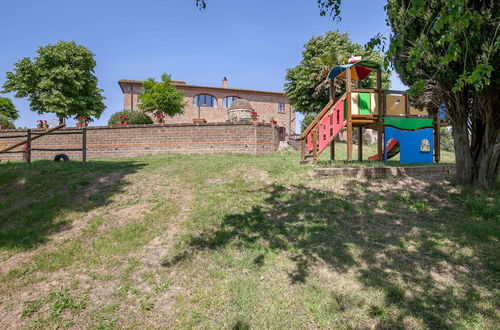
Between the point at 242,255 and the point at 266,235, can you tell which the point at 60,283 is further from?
the point at 266,235

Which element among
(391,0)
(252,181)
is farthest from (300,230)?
(391,0)

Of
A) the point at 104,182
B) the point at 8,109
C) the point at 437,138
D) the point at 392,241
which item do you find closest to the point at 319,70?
the point at 437,138

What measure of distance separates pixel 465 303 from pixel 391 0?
6.97m

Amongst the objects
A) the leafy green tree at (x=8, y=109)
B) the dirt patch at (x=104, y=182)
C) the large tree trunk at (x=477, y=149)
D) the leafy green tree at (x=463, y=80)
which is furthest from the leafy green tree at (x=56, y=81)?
the large tree trunk at (x=477, y=149)

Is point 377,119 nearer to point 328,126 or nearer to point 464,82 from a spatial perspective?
point 328,126

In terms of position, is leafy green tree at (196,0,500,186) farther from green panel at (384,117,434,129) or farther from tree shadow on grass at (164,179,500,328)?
green panel at (384,117,434,129)

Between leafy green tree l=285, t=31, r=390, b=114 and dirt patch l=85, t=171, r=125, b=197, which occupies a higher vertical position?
leafy green tree l=285, t=31, r=390, b=114

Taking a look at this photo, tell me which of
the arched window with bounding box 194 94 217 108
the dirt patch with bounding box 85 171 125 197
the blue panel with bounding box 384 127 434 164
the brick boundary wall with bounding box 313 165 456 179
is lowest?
the dirt patch with bounding box 85 171 125 197

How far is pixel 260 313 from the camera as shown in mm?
3373

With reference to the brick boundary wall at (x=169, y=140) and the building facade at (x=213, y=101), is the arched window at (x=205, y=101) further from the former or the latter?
the brick boundary wall at (x=169, y=140)

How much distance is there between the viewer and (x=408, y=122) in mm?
9992

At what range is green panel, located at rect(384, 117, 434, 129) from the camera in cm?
977

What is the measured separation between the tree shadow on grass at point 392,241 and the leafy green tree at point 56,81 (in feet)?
105

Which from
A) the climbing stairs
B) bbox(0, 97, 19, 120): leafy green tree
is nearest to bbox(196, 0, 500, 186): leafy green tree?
the climbing stairs
